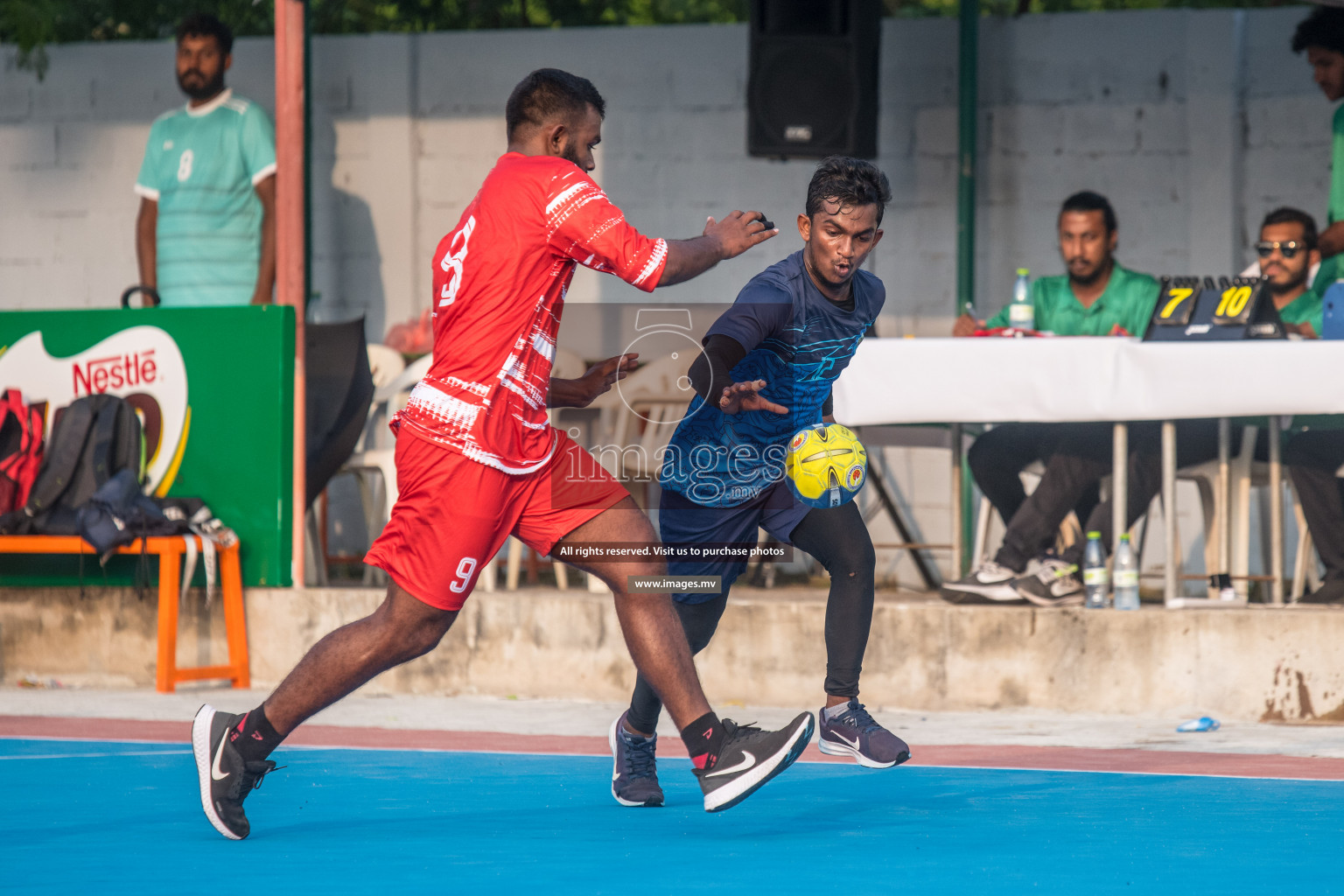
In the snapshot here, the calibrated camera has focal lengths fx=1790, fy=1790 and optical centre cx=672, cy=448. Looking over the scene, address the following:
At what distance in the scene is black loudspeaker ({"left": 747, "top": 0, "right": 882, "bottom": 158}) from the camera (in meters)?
9.72

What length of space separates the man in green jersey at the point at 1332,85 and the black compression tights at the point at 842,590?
3763 millimetres

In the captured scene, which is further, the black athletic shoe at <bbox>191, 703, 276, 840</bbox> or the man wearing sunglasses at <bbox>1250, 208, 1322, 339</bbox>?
the man wearing sunglasses at <bbox>1250, 208, 1322, 339</bbox>

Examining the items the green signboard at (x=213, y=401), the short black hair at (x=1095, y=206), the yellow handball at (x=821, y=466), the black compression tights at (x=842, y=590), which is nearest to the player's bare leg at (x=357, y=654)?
the black compression tights at (x=842, y=590)

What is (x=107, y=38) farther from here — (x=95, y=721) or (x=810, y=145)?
(x=95, y=721)

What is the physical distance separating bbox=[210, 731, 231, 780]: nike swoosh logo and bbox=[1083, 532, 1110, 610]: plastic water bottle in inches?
157

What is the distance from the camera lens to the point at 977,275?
10.4 metres

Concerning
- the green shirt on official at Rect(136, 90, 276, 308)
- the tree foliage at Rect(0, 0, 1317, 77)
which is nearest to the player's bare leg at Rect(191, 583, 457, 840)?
the green shirt on official at Rect(136, 90, 276, 308)

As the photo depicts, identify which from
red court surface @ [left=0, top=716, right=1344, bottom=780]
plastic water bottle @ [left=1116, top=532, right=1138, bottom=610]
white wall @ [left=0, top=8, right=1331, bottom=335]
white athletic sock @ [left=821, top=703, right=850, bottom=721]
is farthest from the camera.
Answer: white wall @ [left=0, top=8, right=1331, bottom=335]

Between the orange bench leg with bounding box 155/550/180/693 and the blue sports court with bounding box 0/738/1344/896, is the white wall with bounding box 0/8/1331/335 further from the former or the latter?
the blue sports court with bounding box 0/738/1344/896

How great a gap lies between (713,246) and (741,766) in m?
1.31

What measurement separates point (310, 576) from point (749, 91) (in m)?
3.53

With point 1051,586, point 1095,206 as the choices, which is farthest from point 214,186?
point 1051,586

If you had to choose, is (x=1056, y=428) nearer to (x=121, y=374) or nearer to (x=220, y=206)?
(x=121, y=374)

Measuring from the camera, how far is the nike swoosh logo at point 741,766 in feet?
14.7
